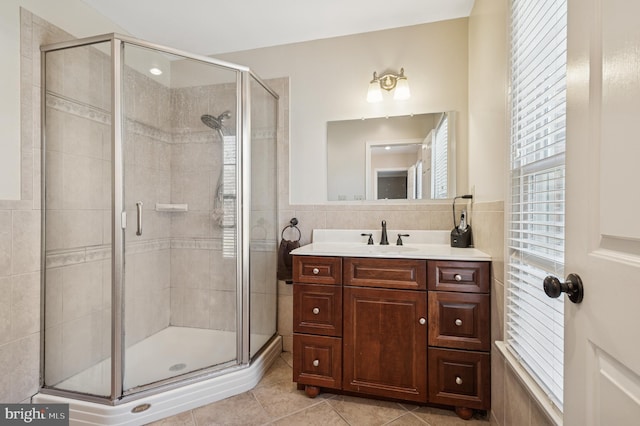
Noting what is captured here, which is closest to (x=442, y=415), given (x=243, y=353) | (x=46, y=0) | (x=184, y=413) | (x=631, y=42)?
(x=243, y=353)

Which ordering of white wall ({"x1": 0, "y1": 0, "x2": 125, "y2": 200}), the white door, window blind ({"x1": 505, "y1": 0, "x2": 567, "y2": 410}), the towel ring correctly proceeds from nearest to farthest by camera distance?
the white door → window blind ({"x1": 505, "y1": 0, "x2": 567, "y2": 410}) → white wall ({"x1": 0, "y1": 0, "x2": 125, "y2": 200}) → the towel ring

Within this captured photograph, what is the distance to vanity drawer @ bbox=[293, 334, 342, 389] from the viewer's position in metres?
1.72

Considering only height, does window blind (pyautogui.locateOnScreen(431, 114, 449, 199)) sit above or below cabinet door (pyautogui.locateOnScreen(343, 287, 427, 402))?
above

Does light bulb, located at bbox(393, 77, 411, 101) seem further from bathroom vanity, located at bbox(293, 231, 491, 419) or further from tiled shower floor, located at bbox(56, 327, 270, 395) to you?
tiled shower floor, located at bbox(56, 327, 270, 395)

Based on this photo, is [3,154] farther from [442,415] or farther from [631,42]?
[442,415]

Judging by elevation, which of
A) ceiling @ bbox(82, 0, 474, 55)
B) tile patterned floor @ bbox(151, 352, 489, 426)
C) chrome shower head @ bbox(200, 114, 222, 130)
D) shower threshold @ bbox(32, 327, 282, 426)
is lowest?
tile patterned floor @ bbox(151, 352, 489, 426)

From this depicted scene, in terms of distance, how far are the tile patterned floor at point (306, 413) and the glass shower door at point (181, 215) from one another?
0.26 metres

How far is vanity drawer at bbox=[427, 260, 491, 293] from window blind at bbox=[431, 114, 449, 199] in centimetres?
66

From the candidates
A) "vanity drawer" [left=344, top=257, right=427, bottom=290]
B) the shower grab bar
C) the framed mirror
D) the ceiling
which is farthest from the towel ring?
the ceiling

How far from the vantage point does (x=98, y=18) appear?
6.60ft

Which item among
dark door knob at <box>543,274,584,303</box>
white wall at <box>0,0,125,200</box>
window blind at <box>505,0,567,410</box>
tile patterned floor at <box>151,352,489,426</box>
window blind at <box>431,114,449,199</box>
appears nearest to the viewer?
dark door knob at <box>543,274,584,303</box>

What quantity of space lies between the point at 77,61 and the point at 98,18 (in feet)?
1.90

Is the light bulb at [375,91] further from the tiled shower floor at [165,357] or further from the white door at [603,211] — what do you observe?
the tiled shower floor at [165,357]

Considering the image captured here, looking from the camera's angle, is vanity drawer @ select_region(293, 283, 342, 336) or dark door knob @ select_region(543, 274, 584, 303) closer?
dark door knob @ select_region(543, 274, 584, 303)
